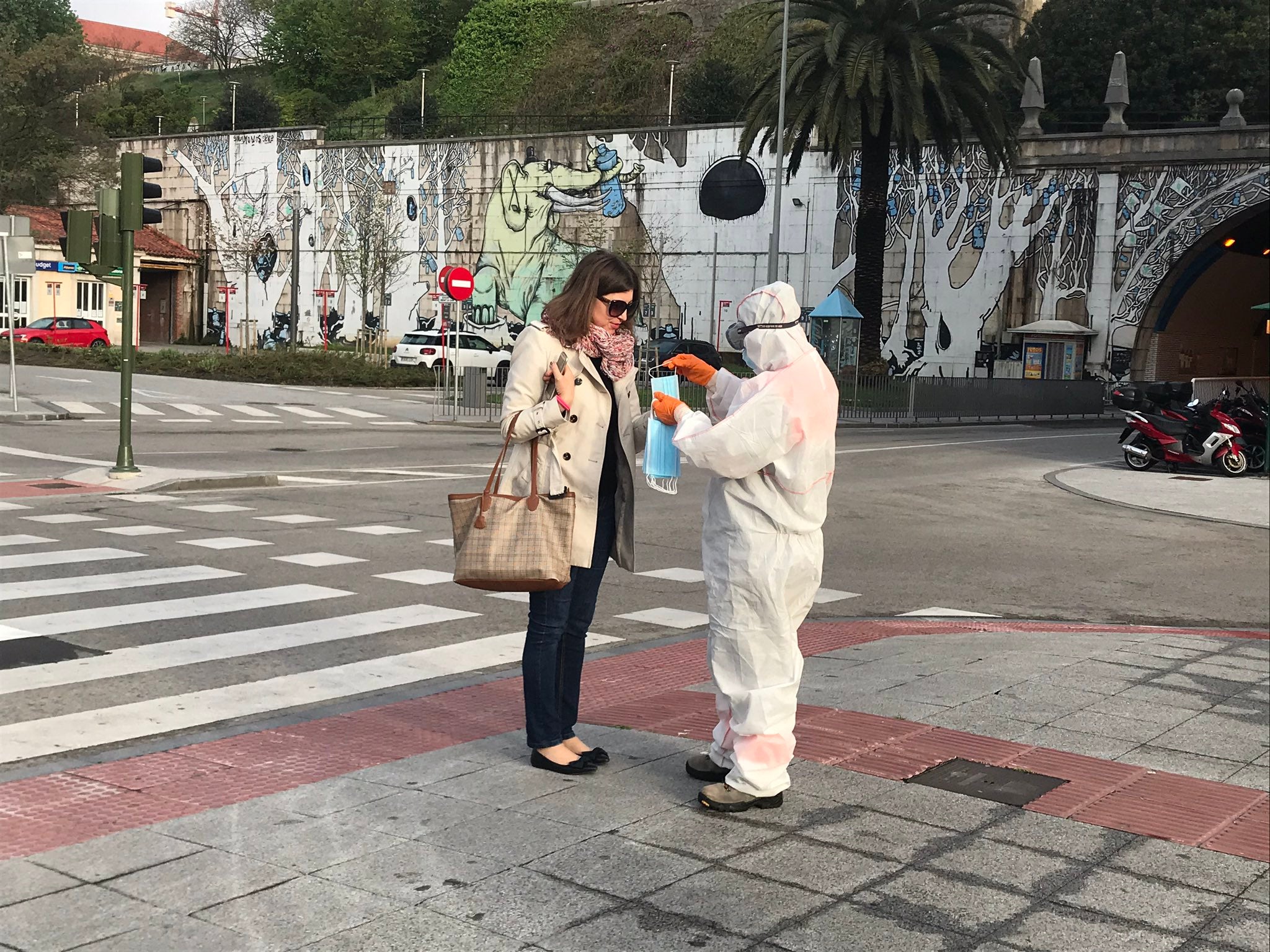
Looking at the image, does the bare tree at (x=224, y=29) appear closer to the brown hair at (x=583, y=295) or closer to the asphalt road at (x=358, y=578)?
the asphalt road at (x=358, y=578)

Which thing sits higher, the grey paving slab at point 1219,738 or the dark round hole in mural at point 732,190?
the dark round hole in mural at point 732,190

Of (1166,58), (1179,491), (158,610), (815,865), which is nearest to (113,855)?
(815,865)

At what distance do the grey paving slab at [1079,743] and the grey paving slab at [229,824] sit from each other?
3006 mm

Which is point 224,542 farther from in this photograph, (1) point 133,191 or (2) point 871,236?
(2) point 871,236

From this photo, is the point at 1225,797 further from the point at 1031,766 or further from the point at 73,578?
the point at 73,578

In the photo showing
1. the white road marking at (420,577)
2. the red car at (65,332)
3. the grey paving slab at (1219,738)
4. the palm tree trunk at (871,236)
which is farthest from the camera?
the red car at (65,332)

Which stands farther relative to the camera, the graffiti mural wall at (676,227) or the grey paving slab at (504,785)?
the graffiti mural wall at (676,227)

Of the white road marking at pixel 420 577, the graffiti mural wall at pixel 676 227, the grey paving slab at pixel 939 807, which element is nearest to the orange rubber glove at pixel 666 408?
the grey paving slab at pixel 939 807

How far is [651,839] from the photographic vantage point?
4410 millimetres

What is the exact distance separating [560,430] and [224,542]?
6869 millimetres

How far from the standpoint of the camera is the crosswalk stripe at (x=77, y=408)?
25261 mm

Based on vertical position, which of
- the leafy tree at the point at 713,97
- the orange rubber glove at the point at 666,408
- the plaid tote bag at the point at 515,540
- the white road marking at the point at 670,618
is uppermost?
the leafy tree at the point at 713,97

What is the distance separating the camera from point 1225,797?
513 centimetres

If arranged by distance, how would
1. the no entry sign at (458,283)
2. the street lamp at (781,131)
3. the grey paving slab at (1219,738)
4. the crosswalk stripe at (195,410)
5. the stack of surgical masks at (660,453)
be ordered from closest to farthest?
the stack of surgical masks at (660,453)
the grey paving slab at (1219,738)
the crosswalk stripe at (195,410)
the no entry sign at (458,283)
the street lamp at (781,131)
